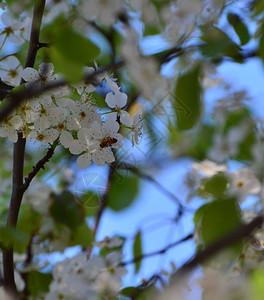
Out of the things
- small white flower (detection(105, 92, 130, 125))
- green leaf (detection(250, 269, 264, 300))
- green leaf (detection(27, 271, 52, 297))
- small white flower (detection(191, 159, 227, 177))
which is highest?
green leaf (detection(250, 269, 264, 300))

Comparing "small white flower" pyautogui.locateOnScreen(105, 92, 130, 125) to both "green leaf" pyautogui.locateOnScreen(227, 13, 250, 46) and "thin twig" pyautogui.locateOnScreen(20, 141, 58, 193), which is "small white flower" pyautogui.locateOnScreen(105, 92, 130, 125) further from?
"green leaf" pyautogui.locateOnScreen(227, 13, 250, 46)

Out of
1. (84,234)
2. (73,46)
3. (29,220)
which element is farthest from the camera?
(29,220)

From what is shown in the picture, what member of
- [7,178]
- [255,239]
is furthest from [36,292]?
[255,239]

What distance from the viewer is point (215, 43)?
52cm

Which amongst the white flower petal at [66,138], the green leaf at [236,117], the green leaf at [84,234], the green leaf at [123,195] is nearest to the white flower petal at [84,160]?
the white flower petal at [66,138]

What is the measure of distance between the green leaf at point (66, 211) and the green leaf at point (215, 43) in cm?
58

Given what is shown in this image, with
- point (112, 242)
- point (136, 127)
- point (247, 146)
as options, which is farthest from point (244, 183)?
point (112, 242)

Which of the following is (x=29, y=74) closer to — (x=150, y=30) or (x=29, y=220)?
(x=150, y=30)

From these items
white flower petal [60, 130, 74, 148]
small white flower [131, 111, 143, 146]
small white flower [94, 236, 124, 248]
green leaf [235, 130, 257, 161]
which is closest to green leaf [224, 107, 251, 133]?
green leaf [235, 130, 257, 161]

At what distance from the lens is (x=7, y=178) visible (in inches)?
63.5

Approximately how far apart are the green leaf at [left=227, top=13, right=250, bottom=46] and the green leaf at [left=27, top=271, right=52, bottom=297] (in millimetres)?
780

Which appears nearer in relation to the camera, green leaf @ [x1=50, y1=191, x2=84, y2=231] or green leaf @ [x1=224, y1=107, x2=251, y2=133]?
green leaf @ [x1=224, y1=107, x2=251, y2=133]

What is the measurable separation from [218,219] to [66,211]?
1.97 feet

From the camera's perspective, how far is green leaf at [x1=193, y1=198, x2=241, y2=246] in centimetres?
59
